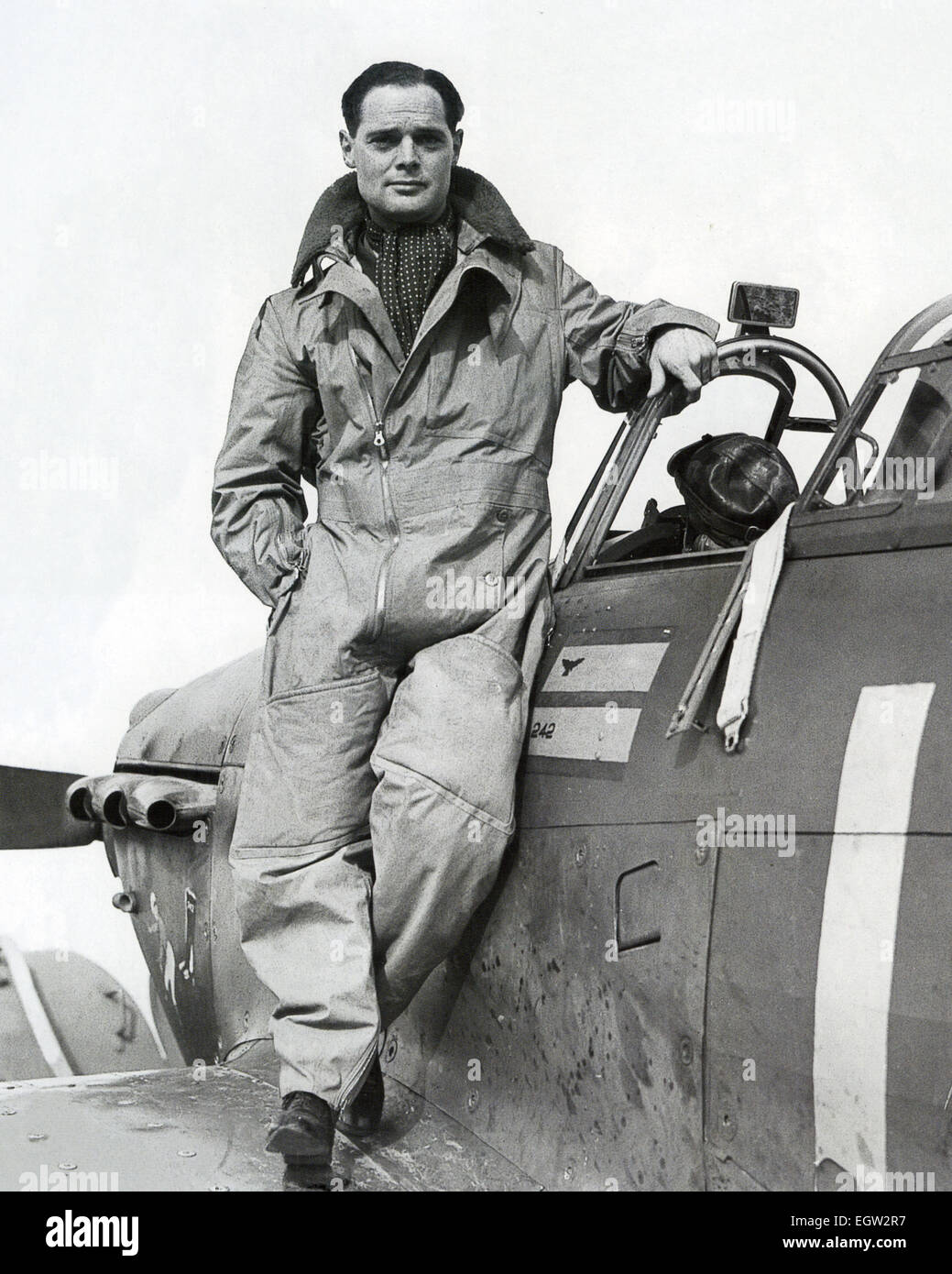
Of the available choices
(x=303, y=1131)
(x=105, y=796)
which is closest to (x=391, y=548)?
(x=303, y=1131)

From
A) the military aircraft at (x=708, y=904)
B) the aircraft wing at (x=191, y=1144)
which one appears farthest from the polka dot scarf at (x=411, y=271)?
the aircraft wing at (x=191, y=1144)

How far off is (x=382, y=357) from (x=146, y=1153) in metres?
1.79

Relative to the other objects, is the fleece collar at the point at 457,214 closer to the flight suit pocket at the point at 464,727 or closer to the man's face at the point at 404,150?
the man's face at the point at 404,150

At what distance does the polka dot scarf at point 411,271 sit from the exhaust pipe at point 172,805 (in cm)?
184

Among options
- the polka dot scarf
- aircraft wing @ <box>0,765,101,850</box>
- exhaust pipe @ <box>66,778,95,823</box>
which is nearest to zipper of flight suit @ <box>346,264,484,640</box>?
the polka dot scarf

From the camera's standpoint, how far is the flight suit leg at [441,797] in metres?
3.17

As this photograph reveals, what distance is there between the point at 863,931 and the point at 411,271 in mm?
1855

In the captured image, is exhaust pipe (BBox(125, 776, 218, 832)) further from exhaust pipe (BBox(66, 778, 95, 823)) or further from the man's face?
the man's face

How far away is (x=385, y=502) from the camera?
3.38m
